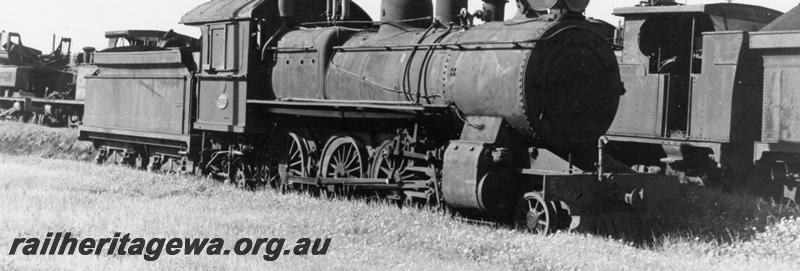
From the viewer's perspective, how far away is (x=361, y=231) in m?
9.12

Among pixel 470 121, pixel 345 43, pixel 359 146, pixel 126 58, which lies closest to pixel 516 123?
pixel 470 121

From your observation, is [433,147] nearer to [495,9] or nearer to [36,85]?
[495,9]

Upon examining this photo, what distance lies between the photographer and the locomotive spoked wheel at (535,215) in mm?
9367

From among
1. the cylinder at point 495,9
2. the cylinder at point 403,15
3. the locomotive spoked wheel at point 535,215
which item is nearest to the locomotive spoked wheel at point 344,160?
the cylinder at point 403,15

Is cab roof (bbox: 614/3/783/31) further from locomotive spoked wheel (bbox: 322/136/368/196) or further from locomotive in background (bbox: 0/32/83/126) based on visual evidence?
locomotive in background (bbox: 0/32/83/126)

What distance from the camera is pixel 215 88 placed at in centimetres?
1397

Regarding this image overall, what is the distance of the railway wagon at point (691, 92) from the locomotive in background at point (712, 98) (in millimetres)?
14

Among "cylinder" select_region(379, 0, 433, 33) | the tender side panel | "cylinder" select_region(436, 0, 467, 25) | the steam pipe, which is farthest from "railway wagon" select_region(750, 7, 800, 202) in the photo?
the tender side panel

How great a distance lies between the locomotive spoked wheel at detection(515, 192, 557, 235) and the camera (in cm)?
937

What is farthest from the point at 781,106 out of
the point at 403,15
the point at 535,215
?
the point at 403,15

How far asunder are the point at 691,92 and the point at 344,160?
517cm

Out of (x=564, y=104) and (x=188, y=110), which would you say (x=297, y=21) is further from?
(x=564, y=104)

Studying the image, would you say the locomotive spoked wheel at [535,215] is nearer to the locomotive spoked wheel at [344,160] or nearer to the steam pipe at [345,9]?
the locomotive spoked wheel at [344,160]

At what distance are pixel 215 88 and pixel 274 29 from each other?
1.34m
